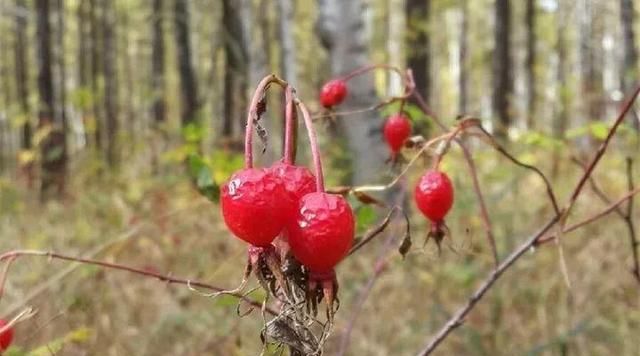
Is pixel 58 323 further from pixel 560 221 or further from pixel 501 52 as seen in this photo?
pixel 501 52

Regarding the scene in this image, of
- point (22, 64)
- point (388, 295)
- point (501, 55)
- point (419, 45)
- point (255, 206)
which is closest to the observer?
point (255, 206)

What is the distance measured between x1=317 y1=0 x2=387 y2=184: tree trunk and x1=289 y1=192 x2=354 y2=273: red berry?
5.14 metres

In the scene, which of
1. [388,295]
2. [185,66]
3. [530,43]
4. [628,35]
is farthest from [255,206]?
[530,43]

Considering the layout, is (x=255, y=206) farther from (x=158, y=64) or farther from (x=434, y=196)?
(x=158, y=64)

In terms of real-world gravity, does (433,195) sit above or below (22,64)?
above

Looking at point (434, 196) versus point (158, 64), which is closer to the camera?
point (434, 196)

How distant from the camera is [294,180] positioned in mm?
1123

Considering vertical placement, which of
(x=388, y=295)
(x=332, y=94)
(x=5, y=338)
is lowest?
(x=388, y=295)

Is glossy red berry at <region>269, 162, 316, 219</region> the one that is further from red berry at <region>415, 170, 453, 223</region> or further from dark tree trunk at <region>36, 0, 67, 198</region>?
dark tree trunk at <region>36, 0, 67, 198</region>

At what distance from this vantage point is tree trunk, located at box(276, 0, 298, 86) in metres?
5.59

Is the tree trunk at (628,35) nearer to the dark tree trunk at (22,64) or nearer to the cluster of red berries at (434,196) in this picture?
the dark tree trunk at (22,64)

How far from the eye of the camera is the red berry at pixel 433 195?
1.65m

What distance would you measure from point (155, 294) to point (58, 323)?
63 cm

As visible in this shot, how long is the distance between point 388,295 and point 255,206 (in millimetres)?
3573
